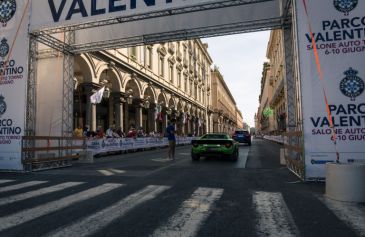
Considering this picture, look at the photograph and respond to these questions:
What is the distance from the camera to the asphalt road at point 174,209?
396 cm

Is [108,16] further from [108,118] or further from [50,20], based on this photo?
[108,118]

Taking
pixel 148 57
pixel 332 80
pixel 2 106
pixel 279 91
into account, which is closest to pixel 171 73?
pixel 148 57

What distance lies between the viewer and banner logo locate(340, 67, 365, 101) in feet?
25.1

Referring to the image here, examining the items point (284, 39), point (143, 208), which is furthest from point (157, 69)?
point (143, 208)

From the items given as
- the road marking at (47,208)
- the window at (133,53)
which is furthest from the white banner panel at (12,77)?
the window at (133,53)

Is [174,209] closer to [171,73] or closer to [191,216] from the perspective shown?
[191,216]

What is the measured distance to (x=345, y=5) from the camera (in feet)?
25.9

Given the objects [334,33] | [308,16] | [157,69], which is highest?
[157,69]

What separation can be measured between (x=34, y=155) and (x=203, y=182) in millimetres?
6771

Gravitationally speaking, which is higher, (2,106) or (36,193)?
(2,106)

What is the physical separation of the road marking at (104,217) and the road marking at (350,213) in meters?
3.20

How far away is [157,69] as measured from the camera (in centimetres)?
3591

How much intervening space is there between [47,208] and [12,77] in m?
7.69

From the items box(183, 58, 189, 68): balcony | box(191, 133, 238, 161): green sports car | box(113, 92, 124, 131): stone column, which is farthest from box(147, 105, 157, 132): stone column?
box(191, 133, 238, 161): green sports car
